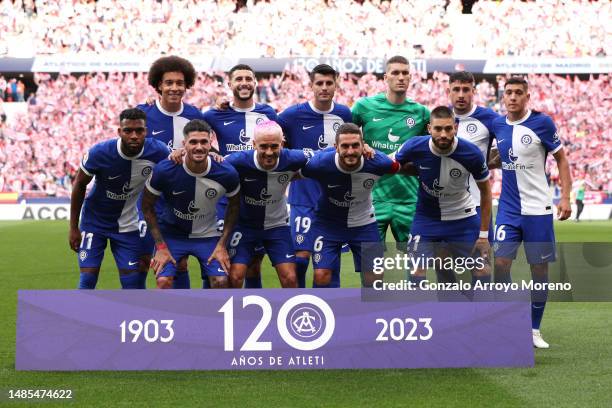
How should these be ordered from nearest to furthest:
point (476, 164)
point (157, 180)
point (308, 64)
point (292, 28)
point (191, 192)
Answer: point (157, 180) → point (191, 192) → point (476, 164) → point (308, 64) → point (292, 28)

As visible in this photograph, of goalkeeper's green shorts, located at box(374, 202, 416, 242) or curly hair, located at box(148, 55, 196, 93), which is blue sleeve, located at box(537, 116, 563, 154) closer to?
goalkeeper's green shorts, located at box(374, 202, 416, 242)

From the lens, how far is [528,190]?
7.60 metres

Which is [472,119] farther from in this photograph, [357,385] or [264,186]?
[357,385]

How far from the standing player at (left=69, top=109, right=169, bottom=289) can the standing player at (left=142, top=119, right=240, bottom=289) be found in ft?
0.96

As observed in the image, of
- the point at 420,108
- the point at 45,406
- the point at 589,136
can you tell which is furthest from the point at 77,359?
the point at 589,136

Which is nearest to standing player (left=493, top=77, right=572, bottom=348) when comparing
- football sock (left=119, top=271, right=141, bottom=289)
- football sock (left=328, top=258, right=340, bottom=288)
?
football sock (left=328, top=258, right=340, bottom=288)

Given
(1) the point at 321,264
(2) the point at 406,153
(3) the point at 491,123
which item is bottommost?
(1) the point at 321,264

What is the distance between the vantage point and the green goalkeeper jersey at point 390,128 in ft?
27.3

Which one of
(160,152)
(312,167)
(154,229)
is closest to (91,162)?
(160,152)

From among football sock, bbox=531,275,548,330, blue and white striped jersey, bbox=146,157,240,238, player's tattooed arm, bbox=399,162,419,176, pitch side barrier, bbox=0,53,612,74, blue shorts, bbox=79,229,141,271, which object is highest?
pitch side barrier, bbox=0,53,612,74

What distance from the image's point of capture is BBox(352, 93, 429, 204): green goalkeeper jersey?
8.33 m

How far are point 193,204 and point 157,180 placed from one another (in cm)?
36

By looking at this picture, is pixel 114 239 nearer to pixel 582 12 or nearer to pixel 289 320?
pixel 289 320

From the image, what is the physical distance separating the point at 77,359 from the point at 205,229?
1.68 m
